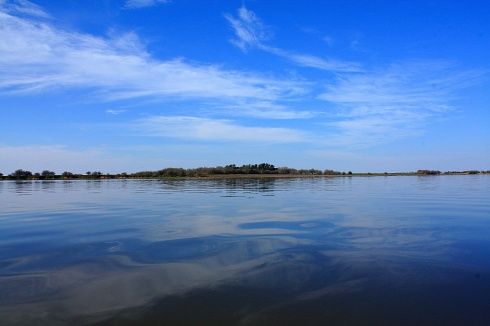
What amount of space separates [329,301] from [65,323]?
470cm

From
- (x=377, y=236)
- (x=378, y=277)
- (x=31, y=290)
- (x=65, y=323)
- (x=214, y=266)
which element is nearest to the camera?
(x=65, y=323)

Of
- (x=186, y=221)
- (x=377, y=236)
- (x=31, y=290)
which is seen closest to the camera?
(x=31, y=290)

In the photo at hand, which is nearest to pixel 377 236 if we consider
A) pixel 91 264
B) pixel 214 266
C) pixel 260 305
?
pixel 214 266

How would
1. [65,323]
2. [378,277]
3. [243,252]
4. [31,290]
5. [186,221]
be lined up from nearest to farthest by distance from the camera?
[65,323] → [31,290] → [378,277] → [243,252] → [186,221]

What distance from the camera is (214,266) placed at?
28.4 feet

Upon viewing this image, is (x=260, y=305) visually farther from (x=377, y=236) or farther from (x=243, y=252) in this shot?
(x=377, y=236)

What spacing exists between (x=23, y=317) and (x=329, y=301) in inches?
217

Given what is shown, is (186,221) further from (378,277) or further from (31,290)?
(378,277)

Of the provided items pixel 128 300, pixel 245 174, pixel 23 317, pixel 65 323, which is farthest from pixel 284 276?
pixel 245 174

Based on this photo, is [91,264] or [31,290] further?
[91,264]

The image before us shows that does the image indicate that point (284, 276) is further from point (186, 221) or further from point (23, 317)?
point (186, 221)

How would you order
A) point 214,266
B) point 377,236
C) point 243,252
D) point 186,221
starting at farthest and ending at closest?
point 186,221, point 377,236, point 243,252, point 214,266

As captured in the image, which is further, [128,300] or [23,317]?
[128,300]

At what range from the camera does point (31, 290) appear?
278 inches
